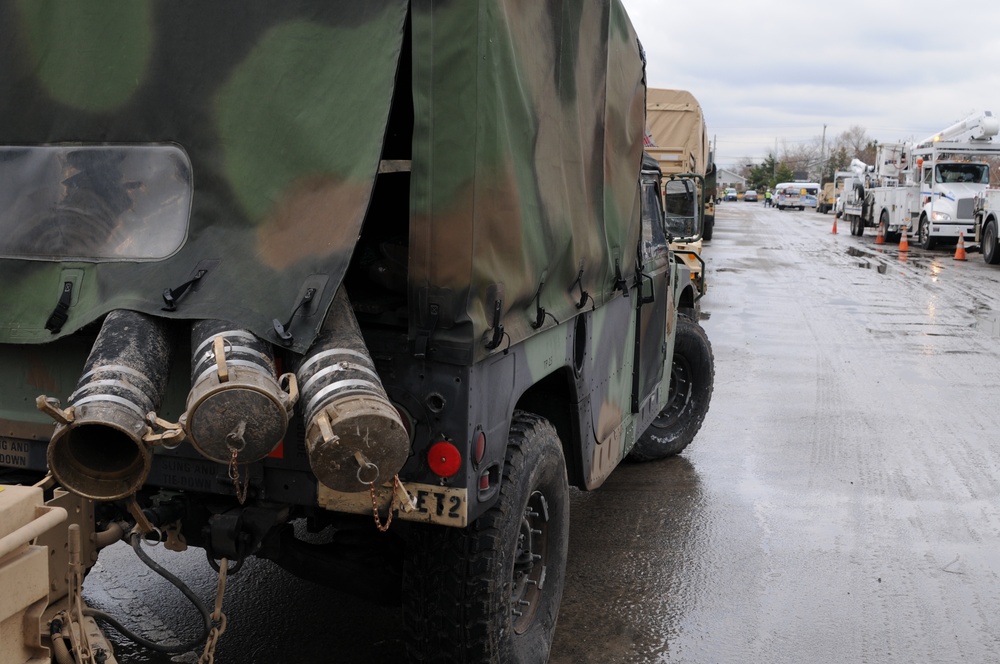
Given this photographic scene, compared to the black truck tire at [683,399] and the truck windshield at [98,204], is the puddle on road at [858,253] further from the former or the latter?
the truck windshield at [98,204]

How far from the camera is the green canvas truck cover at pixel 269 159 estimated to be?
3068 mm

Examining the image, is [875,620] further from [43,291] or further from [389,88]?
[43,291]

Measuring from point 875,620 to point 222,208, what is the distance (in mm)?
3425

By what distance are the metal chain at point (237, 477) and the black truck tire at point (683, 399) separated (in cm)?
417

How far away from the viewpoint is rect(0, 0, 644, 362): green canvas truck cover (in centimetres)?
307

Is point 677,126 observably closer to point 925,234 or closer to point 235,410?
point 925,234

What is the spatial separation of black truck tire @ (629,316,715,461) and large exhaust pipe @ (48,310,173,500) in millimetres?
4586

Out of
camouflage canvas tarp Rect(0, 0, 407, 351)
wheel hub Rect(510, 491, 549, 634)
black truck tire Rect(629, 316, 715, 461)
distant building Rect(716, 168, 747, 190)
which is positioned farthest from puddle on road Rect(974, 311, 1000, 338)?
distant building Rect(716, 168, 747, 190)

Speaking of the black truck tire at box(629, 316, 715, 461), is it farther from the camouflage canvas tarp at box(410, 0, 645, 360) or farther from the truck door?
the camouflage canvas tarp at box(410, 0, 645, 360)

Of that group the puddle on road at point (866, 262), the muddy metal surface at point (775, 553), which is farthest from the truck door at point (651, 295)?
the puddle on road at point (866, 262)

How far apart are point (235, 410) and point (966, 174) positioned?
29357mm

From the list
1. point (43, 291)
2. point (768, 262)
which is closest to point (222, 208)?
point (43, 291)

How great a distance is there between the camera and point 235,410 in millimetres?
2502

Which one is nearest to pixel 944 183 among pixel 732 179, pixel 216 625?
pixel 216 625
